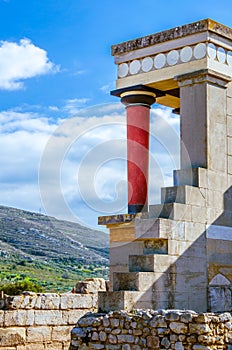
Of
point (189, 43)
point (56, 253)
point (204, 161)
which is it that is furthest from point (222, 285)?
point (56, 253)

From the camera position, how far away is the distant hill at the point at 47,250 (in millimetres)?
36250

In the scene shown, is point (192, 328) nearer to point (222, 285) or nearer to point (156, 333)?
point (156, 333)

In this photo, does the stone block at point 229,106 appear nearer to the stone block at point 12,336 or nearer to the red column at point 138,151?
the red column at point 138,151

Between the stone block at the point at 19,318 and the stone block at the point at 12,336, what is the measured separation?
0.08 metres

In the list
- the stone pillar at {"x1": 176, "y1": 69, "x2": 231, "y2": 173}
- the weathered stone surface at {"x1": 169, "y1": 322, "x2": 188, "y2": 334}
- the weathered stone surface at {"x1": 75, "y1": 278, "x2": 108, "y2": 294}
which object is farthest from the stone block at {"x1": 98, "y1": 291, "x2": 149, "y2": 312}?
the stone pillar at {"x1": 176, "y1": 69, "x2": 231, "y2": 173}

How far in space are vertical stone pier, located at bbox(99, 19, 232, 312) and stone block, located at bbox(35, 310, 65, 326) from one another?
47.4 inches

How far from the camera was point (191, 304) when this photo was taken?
12.0 metres

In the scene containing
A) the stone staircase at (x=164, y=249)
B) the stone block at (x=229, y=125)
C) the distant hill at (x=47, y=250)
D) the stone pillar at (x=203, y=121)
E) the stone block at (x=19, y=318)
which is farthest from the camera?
the distant hill at (x=47, y=250)

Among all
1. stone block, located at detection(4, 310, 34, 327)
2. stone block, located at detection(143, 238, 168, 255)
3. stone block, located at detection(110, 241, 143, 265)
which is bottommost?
stone block, located at detection(4, 310, 34, 327)

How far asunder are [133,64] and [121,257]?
3.86m

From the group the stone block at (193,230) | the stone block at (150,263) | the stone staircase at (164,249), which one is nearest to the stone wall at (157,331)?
the stone staircase at (164,249)

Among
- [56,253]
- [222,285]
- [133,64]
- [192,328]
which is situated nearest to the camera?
[192,328]

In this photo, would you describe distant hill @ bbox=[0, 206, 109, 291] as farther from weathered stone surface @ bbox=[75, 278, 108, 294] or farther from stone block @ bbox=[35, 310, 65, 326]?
stone block @ bbox=[35, 310, 65, 326]

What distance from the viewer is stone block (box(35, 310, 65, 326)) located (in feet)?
39.7
